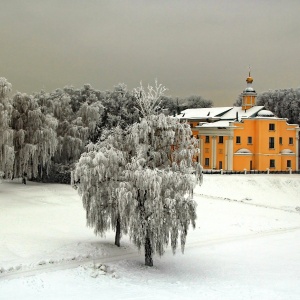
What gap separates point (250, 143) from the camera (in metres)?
61.9

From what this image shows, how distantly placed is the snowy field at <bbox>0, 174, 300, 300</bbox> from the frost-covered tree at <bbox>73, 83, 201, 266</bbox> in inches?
71.8

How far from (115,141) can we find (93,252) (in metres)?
5.60

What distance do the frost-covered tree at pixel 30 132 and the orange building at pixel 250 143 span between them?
81.1 ft

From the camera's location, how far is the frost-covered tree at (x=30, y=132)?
41844mm

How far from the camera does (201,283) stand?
2112 centimetres

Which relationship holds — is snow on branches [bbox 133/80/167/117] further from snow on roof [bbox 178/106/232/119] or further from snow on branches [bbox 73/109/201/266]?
snow on roof [bbox 178/106/232/119]

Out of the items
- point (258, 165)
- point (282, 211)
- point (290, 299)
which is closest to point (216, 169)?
point (258, 165)

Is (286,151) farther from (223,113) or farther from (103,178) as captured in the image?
(103,178)

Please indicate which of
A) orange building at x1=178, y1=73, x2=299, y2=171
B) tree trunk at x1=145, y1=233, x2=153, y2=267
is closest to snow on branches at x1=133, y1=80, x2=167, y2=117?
tree trunk at x1=145, y1=233, x2=153, y2=267

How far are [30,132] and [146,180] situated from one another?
23.4 meters

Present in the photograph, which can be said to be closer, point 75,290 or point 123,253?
point 75,290

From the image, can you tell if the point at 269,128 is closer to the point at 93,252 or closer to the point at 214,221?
the point at 214,221

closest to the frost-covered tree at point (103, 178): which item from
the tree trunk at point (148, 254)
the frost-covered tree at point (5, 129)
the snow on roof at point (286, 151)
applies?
the tree trunk at point (148, 254)

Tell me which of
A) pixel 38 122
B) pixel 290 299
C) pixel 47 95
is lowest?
pixel 290 299
